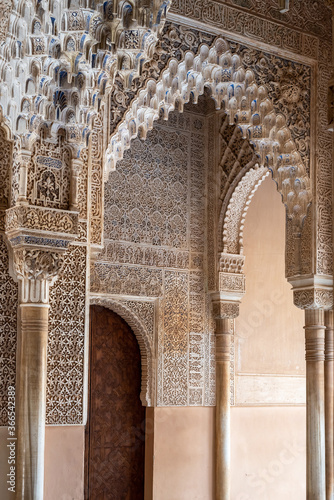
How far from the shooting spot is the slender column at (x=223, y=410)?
8025 millimetres

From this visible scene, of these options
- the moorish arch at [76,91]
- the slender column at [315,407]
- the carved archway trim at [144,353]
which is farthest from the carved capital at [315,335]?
the moorish arch at [76,91]

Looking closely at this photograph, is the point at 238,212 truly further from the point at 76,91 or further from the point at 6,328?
the point at 6,328

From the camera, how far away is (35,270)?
15.5 ft

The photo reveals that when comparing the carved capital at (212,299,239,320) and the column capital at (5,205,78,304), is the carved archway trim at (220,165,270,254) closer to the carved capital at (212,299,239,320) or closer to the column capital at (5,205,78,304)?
the carved capital at (212,299,239,320)

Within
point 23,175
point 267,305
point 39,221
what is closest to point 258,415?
point 267,305

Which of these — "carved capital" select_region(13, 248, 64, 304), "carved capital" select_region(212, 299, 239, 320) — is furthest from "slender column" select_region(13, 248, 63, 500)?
"carved capital" select_region(212, 299, 239, 320)

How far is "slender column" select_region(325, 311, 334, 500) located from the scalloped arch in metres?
1.21

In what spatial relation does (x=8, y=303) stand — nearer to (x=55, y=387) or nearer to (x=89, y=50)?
(x=55, y=387)

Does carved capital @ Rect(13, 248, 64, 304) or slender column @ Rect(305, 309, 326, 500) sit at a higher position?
carved capital @ Rect(13, 248, 64, 304)

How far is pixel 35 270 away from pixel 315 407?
332 centimetres

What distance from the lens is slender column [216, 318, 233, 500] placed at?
8025mm

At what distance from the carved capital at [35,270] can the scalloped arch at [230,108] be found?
1.37 metres

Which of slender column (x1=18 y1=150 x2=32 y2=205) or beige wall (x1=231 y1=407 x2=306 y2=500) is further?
beige wall (x1=231 y1=407 x2=306 y2=500)

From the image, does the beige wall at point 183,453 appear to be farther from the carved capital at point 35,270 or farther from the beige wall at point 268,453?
the carved capital at point 35,270
